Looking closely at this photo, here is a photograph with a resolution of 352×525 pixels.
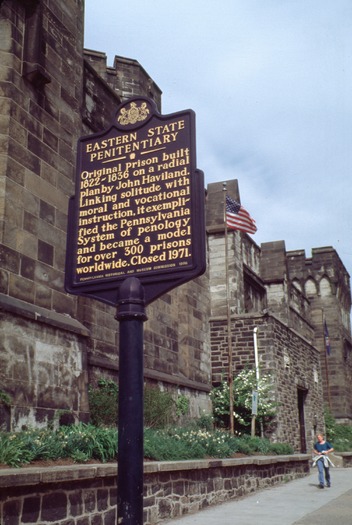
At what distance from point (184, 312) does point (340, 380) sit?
22892 millimetres

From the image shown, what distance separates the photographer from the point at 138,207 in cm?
481

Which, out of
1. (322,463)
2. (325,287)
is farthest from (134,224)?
(325,287)

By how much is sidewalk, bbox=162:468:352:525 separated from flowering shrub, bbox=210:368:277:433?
18.5 ft

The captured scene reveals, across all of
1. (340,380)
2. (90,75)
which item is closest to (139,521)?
(90,75)

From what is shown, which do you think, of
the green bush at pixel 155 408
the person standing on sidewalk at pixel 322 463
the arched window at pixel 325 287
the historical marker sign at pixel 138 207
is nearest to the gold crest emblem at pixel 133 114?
the historical marker sign at pixel 138 207

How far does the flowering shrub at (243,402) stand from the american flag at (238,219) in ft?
16.7

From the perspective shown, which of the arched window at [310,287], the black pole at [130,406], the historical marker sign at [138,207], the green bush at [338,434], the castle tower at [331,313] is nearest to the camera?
the black pole at [130,406]

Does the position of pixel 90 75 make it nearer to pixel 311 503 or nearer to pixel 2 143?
pixel 2 143

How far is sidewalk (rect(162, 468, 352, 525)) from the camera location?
8.57m

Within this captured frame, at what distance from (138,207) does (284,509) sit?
743 centimetres

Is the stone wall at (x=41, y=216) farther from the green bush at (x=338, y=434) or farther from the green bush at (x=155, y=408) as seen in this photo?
the green bush at (x=338, y=434)

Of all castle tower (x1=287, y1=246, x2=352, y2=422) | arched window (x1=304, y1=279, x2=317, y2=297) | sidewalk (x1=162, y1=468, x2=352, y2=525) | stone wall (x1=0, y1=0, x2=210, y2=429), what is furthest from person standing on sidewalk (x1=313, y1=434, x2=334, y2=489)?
arched window (x1=304, y1=279, x2=317, y2=297)

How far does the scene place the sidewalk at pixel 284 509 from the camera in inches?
337

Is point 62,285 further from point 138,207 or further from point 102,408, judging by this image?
point 138,207
